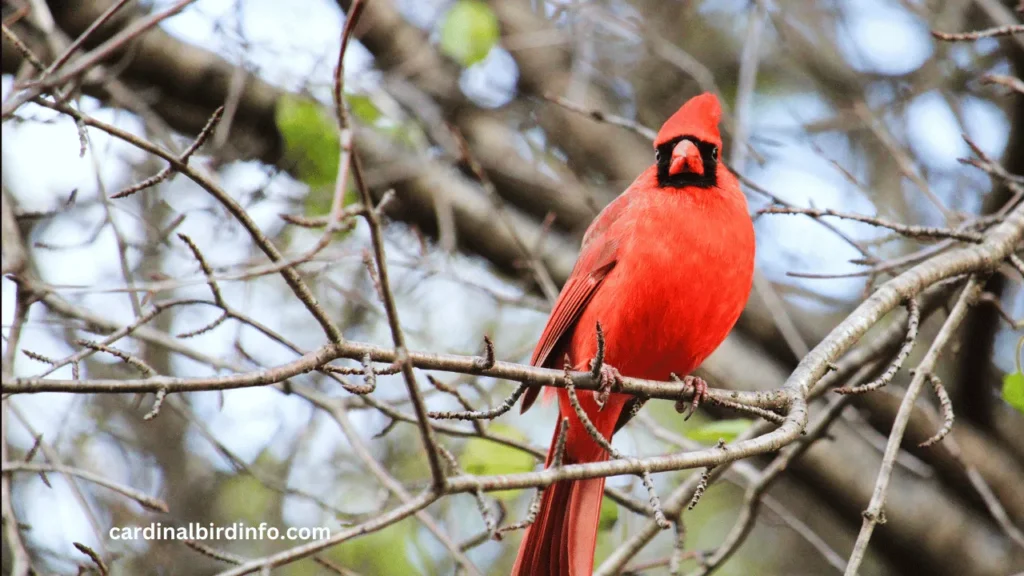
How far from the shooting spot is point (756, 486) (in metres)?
2.82

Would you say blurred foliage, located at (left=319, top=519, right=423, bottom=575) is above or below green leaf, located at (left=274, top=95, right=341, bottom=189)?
below

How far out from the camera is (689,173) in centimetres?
291

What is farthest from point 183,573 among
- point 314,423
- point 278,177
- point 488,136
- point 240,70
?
point 488,136

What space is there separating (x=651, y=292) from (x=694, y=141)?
0.55m

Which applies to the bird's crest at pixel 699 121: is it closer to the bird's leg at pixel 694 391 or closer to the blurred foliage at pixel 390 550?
the bird's leg at pixel 694 391

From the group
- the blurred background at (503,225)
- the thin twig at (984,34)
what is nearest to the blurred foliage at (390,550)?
the blurred background at (503,225)

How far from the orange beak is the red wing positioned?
197 mm

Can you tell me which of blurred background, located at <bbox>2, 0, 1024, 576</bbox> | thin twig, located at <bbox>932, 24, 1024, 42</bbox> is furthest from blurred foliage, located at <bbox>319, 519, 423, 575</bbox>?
thin twig, located at <bbox>932, 24, 1024, 42</bbox>

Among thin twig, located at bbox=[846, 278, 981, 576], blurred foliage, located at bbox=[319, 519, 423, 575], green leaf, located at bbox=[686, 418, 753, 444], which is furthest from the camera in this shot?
blurred foliage, located at bbox=[319, 519, 423, 575]

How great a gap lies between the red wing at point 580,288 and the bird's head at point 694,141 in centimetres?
17

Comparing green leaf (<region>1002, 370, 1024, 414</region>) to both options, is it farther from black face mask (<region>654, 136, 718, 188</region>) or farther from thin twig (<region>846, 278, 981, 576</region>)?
black face mask (<region>654, 136, 718, 188</region>)

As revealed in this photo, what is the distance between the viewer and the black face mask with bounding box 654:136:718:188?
2912 mm

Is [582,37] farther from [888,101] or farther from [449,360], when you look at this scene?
[449,360]

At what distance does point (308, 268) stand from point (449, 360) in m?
2.19
